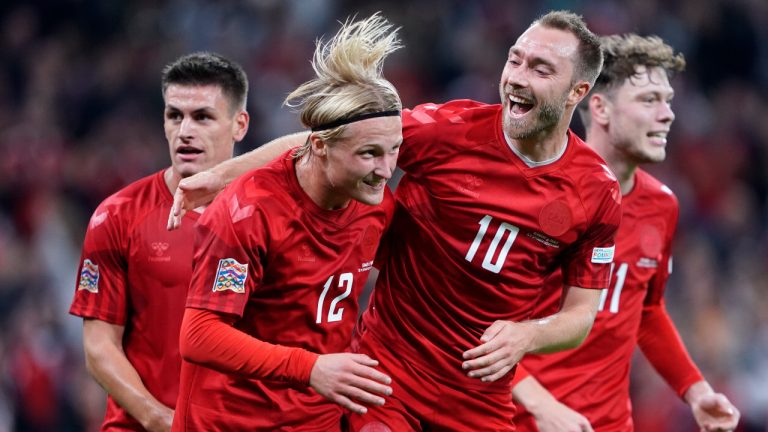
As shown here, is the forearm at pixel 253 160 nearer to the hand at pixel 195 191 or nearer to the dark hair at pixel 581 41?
the hand at pixel 195 191

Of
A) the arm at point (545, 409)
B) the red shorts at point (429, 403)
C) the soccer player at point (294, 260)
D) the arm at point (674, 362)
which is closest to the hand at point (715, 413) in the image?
the arm at point (674, 362)

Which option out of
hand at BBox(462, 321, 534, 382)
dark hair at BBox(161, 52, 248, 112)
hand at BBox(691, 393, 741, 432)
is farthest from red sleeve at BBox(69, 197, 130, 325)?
hand at BBox(691, 393, 741, 432)

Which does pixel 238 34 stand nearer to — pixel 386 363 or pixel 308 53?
pixel 308 53

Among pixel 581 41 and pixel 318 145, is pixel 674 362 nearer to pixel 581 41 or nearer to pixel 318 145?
pixel 581 41

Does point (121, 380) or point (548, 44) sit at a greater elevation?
point (548, 44)

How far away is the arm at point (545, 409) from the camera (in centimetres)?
534

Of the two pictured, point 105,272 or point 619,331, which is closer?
point 105,272

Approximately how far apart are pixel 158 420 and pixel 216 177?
3.58ft

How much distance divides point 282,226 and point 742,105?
9.73 metres

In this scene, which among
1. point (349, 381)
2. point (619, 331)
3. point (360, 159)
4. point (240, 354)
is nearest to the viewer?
point (349, 381)

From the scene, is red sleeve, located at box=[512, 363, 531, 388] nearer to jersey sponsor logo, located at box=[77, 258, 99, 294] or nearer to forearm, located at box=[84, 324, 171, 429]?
forearm, located at box=[84, 324, 171, 429]

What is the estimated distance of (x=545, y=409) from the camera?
540 cm

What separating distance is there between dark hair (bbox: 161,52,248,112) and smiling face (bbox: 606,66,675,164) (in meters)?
1.93

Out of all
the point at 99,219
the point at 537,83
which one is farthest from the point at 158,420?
the point at 537,83
